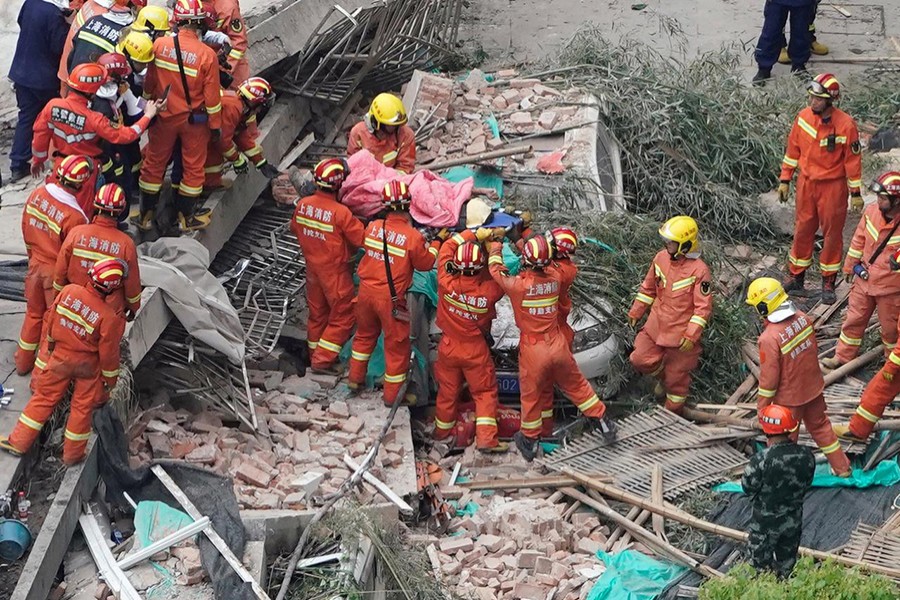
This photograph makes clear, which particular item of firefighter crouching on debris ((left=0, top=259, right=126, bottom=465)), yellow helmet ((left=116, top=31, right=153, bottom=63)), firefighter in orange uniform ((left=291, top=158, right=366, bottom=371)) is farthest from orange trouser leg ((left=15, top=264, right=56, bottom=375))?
firefighter in orange uniform ((left=291, top=158, right=366, bottom=371))

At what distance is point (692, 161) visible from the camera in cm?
1397

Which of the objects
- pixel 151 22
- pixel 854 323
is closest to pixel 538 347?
pixel 854 323

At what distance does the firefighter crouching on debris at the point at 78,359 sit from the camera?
909 cm

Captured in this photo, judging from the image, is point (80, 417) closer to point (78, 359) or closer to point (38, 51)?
point (78, 359)

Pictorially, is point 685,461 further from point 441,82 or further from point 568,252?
point 441,82

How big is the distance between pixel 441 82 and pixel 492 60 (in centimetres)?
304

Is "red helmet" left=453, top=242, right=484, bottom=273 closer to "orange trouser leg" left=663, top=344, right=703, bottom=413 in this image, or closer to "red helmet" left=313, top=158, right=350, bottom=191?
"red helmet" left=313, top=158, right=350, bottom=191

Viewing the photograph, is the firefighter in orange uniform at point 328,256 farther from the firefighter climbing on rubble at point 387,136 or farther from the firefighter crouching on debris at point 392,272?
the firefighter climbing on rubble at point 387,136

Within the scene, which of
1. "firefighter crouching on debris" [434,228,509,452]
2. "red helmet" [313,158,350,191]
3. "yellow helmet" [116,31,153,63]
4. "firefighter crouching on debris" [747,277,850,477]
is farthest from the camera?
"red helmet" [313,158,350,191]

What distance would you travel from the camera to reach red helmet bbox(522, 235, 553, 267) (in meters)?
10.4

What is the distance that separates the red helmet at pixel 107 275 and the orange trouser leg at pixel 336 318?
8.17 feet

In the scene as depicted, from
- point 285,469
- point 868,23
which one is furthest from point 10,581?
point 868,23

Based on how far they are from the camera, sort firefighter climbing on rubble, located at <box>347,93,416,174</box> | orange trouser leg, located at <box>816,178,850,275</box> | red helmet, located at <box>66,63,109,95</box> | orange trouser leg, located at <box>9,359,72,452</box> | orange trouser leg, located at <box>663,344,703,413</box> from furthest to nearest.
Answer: orange trouser leg, located at <box>816,178,850,275</box> < firefighter climbing on rubble, located at <box>347,93,416,174</box> < orange trouser leg, located at <box>663,344,703,413</box> < red helmet, located at <box>66,63,109,95</box> < orange trouser leg, located at <box>9,359,72,452</box>

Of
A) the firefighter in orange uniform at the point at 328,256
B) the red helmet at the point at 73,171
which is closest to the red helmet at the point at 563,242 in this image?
the firefighter in orange uniform at the point at 328,256
